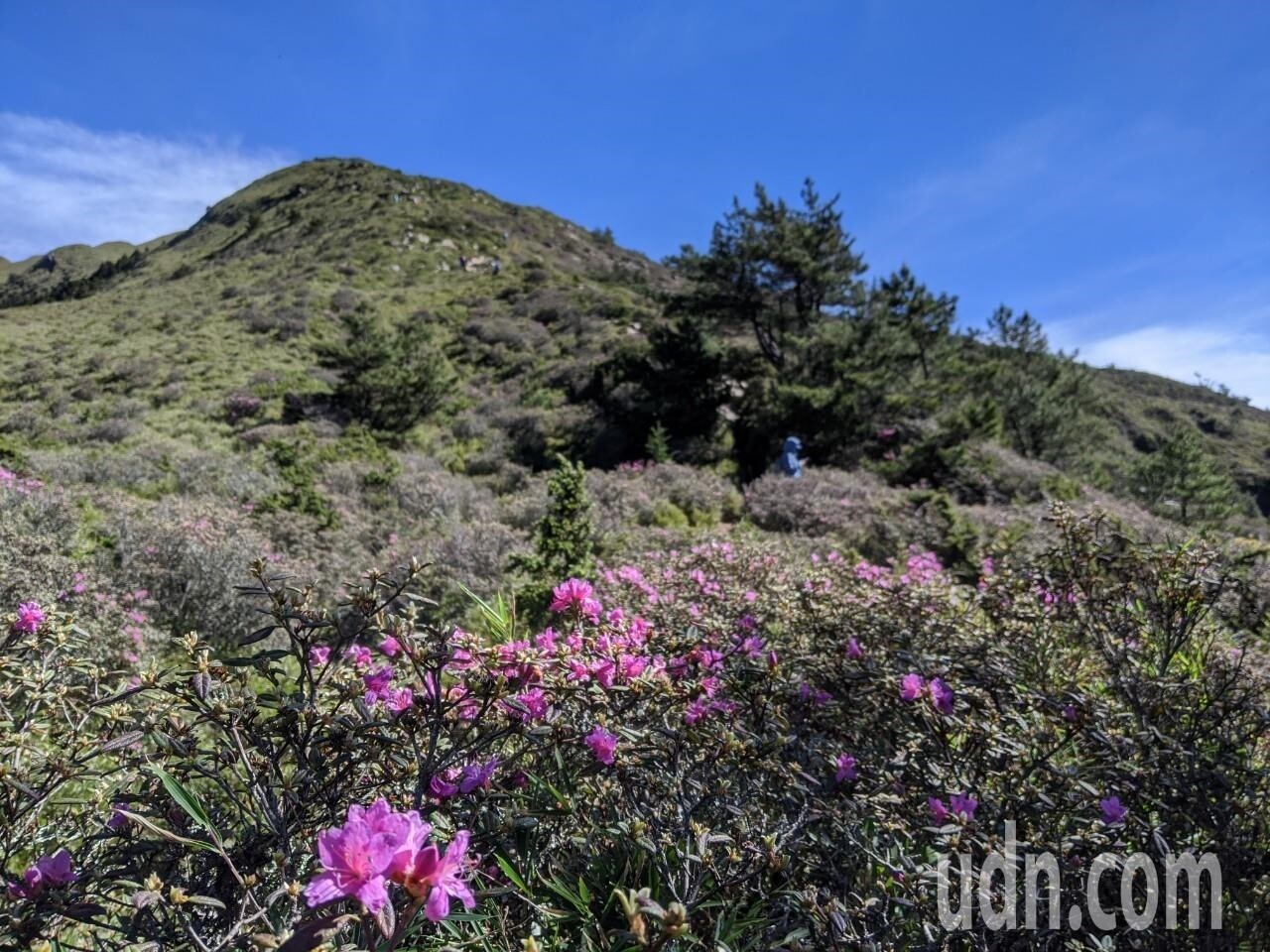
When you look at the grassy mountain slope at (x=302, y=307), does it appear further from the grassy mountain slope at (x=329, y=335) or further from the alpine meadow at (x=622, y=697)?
the alpine meadow at (x=622, y=697)

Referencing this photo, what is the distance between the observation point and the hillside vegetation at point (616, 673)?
48.2 inches

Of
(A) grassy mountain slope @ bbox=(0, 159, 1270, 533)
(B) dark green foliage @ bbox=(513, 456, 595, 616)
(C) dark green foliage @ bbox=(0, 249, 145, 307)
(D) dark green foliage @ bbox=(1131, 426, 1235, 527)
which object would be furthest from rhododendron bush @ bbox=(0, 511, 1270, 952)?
(C) dark green foliage @ bbox=(0, 249, 145, 307)

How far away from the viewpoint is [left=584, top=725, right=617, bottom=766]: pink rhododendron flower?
58.0 inches

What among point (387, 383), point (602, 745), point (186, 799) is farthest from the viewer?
point (387, 383)

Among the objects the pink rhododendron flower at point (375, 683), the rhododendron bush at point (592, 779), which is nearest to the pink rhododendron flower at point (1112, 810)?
the rhododendron bush at point (592, 779)

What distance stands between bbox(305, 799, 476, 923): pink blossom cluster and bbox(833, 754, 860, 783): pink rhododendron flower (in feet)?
4.17

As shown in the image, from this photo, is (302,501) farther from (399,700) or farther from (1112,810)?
(1112,810)

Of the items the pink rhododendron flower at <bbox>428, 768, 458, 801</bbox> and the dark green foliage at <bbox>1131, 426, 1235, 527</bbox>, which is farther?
the dark green foliage at <bbox>1131, 426, 1235, 527</bbox>

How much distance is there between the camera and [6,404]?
15.6 meters

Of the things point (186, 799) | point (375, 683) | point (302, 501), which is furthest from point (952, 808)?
point (302, 501)

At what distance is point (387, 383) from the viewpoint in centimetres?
1555

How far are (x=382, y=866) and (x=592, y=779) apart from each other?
90 cm

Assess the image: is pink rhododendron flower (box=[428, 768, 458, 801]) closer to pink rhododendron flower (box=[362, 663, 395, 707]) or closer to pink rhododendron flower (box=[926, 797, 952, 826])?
pink rhododendron flower (box=[362, 663, 395, 707])

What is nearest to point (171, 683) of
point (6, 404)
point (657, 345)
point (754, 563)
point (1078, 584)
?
point (1078, 584)
